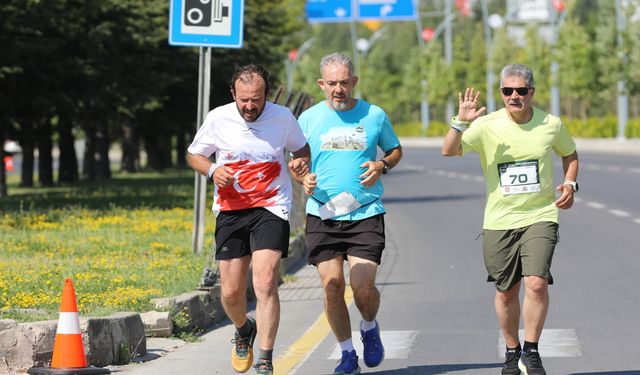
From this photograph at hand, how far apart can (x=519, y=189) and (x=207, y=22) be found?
782 centimetres

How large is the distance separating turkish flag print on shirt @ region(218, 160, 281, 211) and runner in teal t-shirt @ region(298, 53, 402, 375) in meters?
0.24

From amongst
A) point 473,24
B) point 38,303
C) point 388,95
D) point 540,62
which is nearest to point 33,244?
point 38,303

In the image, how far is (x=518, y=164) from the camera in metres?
8.60

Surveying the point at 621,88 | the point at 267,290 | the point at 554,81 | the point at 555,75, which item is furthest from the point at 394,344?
the point at 555,75

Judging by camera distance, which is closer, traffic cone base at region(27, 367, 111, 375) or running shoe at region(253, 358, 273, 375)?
traffic cone base at region(27, 367, 111, 375)

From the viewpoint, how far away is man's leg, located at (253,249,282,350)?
28.8 feet

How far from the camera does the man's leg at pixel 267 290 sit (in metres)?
8.77

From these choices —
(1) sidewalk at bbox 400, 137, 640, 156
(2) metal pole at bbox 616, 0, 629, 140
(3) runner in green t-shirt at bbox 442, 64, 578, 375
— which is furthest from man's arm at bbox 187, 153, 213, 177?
(2) metal pole at bbox 616, 0, 629, 140

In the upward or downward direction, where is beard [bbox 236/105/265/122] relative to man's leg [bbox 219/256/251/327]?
upward

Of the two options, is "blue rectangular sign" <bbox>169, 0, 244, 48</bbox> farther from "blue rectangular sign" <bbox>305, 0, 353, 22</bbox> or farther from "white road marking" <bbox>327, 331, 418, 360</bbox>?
"blue rectangular sign" <bbox>305, 0, 353, 22</bbox>

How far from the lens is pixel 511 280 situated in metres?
8.70

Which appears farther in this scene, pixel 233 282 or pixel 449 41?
pixel 449 41

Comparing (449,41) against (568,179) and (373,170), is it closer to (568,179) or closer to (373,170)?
(568,179)

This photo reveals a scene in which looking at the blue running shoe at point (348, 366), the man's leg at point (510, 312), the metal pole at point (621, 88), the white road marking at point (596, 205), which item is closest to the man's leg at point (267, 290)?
the blue running shoe at point (348, 366)
